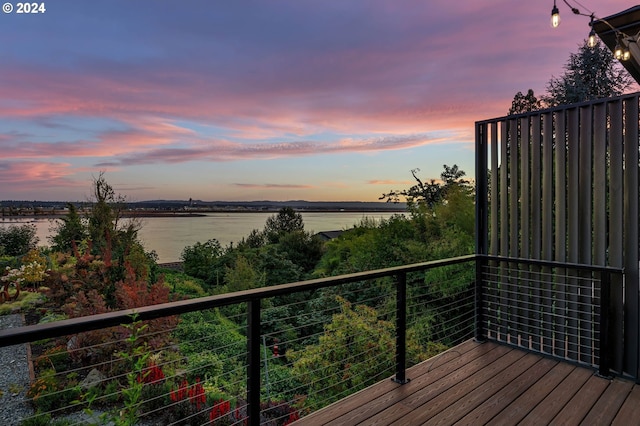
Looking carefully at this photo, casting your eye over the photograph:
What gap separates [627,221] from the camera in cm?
285

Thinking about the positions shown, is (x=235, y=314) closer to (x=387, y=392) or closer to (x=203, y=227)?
(x=387, y=392)

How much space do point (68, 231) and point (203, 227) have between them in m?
Result: 10.1

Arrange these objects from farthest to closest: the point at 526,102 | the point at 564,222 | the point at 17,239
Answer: the point at 526,102 → the point at 17,239 → the point at 564,222

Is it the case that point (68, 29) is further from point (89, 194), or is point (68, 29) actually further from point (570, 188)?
point (570, 188)

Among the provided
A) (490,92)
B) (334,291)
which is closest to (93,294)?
(334,291)

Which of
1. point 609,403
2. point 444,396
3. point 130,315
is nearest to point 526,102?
point 609,403

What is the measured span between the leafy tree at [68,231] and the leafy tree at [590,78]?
49.9ft

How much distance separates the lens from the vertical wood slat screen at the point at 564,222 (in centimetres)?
285

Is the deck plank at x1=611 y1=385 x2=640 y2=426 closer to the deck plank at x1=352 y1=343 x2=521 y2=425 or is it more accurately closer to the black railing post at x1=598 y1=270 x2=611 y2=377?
the black railing post at x1=598 y1=270 x2=611 y2=377

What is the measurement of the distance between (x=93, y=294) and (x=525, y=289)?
6.25m

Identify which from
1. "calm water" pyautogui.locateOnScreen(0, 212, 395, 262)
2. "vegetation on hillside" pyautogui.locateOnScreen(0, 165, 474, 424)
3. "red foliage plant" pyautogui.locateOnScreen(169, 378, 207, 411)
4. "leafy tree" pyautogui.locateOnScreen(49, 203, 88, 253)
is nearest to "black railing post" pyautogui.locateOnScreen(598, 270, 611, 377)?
"vegetation on hillside" pyautogui.locateOnScreen(0, 165, 474, 424)

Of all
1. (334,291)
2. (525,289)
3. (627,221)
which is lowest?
(334,291)

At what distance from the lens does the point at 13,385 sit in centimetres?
431

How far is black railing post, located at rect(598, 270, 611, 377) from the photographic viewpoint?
2.85m
